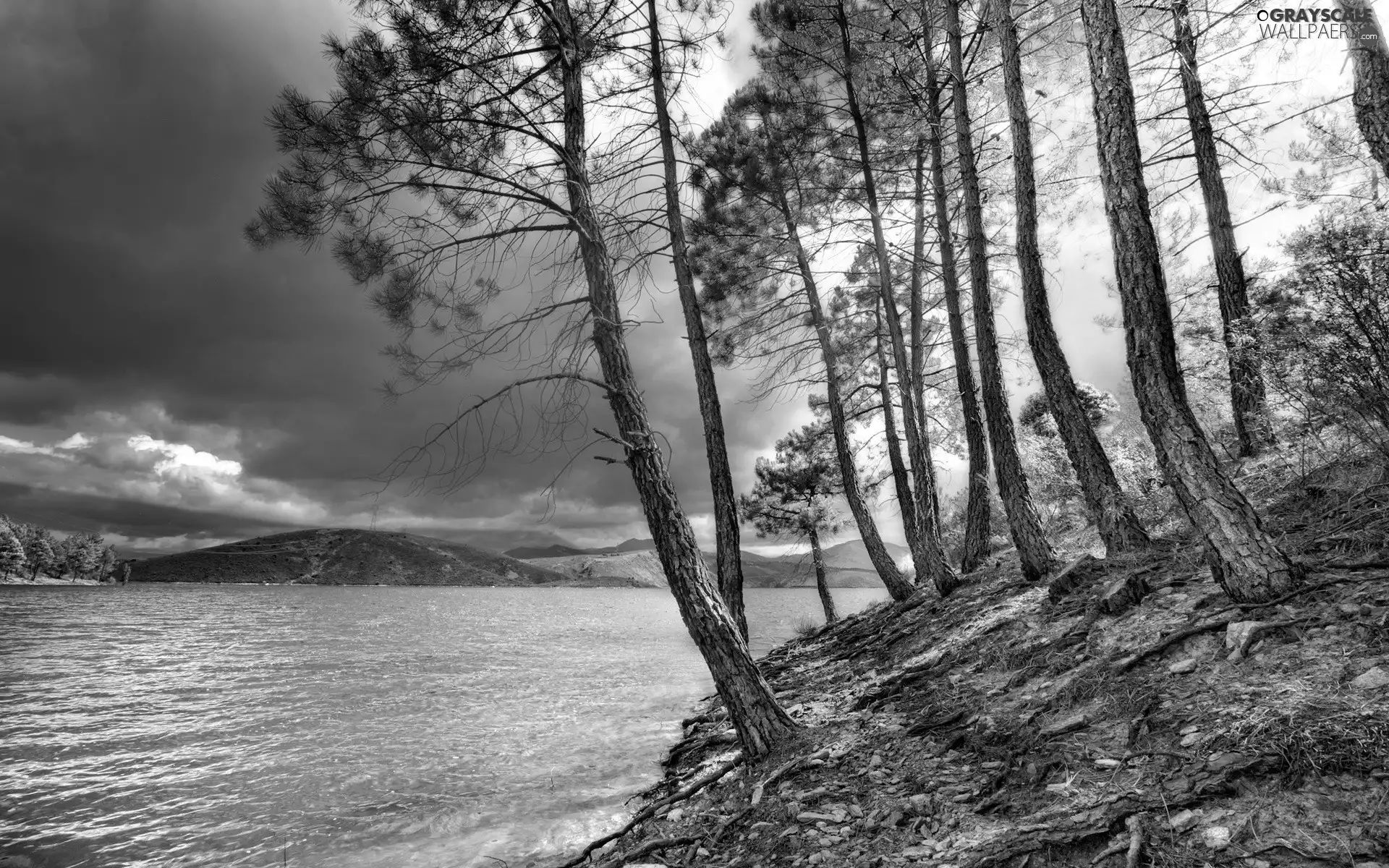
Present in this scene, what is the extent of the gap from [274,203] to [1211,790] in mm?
6819

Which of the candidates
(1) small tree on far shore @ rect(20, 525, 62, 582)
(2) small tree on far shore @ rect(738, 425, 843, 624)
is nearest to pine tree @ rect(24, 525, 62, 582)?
(1) small tree on far shore @ rect(20, 525, 62, 582)

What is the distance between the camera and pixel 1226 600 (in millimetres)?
3643

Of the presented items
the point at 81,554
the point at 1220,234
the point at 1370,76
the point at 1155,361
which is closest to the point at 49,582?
the point at 81,554

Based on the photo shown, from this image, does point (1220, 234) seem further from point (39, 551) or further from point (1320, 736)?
point (39, 551)

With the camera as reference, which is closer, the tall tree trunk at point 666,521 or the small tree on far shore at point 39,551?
the tall tree trunk at point 666,521

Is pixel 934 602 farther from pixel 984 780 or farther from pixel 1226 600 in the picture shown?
pixel 984 780

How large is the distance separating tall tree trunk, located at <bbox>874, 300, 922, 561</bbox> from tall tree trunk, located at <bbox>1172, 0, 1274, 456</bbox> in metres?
4.54

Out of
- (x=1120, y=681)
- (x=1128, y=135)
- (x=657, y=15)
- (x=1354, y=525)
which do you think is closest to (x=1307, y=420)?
(x=1354, y=525)

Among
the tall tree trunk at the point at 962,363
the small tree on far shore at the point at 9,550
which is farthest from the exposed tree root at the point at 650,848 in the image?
the small tree on far shore at the point at 9,550

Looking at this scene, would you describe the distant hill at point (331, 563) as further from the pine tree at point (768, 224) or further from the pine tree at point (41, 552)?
the pine tree at point (768, 224)

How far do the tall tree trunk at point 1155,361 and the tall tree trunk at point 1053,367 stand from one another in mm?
2083

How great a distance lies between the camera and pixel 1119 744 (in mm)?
2762

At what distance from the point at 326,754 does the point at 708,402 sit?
6.60 m

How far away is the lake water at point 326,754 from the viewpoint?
4.73 metres
